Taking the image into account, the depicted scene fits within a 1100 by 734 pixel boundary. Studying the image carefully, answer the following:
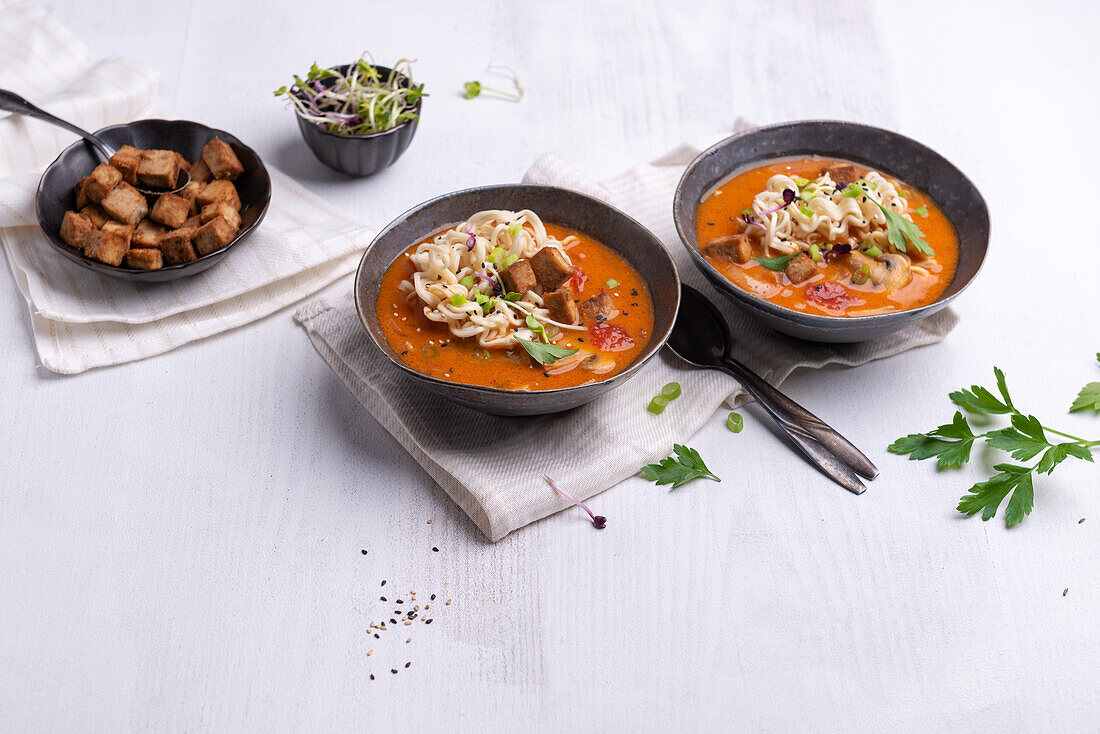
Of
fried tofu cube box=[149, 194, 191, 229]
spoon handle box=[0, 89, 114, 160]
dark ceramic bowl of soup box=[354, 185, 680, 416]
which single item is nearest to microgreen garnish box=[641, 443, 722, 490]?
dark ceramic bowl of soup box=[354, 185, 680, 416]

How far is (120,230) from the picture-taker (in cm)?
Answer: 475

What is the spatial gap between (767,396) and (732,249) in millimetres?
787

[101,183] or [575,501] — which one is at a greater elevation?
[101,183]

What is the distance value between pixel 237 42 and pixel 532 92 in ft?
7.21

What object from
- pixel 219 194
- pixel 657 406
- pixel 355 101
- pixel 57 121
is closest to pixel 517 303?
pixel 657 406

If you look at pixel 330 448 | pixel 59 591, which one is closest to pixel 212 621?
pixel 59 591

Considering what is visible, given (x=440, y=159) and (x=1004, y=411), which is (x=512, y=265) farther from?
(x=1004, y=411)

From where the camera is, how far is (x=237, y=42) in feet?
22.3

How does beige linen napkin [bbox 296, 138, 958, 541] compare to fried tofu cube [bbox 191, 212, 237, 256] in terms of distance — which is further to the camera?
fried tofu cube [bbox 191, 212, 237, 256]

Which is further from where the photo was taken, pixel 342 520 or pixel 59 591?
pixel 342 520

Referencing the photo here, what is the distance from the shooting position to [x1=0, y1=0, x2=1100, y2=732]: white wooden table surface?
354cm

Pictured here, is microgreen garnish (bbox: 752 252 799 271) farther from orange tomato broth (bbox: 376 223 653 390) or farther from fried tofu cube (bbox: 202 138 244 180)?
fried tofu cube (bbox: 202 138 244 180)

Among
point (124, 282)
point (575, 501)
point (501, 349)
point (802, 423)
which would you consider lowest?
point (124, 282)

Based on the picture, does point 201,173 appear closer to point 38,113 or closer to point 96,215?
point 96,215
